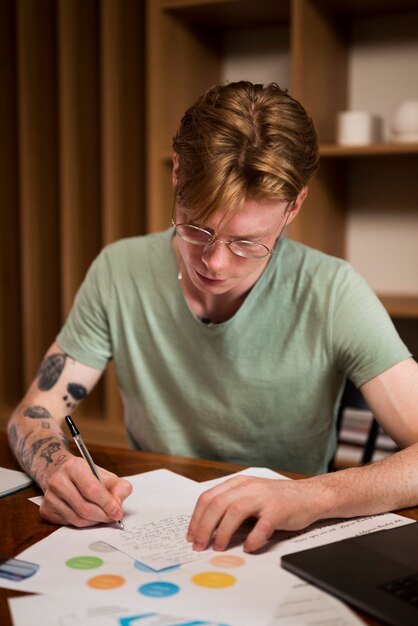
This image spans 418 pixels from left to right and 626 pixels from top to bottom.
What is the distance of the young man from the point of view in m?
1.10

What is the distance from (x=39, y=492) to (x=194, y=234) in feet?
1.59

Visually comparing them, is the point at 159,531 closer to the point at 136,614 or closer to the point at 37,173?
the point at 136,614

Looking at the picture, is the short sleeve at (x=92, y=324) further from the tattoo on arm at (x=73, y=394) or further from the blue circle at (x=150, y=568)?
the blue circle at (x=150, y=568)

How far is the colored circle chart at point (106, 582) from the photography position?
2.77 ft

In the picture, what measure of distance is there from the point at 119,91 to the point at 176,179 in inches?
71.8

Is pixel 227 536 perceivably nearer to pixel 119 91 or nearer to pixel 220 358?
pixel 220 358

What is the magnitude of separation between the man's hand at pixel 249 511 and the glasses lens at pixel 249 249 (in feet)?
1.32

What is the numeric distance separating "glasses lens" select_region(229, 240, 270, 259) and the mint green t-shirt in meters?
0.24

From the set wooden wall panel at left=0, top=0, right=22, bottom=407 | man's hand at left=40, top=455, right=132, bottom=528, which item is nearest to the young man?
man's hand at left=40, top=455, right=132, bottom=528

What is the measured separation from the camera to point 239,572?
2.89 feet

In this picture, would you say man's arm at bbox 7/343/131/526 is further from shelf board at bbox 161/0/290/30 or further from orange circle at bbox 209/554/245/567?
shelf board at bbox 161/0/290/30

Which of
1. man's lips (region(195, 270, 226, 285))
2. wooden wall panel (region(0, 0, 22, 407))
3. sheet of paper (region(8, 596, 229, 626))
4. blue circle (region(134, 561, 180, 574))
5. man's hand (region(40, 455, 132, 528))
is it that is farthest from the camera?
wooden wall panel (region(0, 0, 22, 407))

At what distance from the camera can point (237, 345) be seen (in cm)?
152

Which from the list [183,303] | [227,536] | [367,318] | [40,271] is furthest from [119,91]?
[227,536]
